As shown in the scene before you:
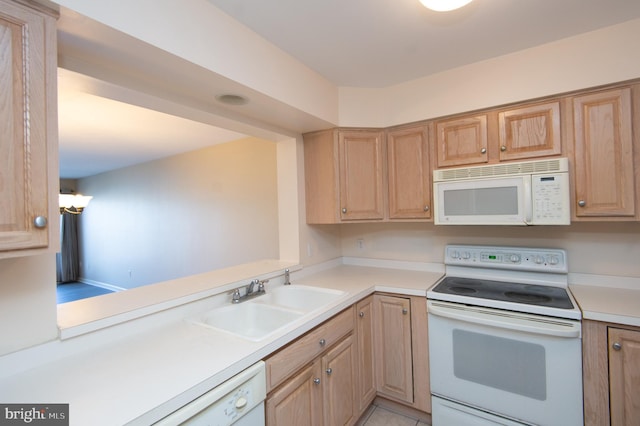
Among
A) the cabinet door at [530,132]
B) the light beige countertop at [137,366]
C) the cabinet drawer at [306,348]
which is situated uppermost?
the cabinet door at [530,132]

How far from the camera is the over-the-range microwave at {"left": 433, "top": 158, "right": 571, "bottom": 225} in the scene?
1.64 metres

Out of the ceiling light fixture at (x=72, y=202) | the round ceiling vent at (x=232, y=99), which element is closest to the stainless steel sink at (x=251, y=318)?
the round ceiling vent at (x=232, y=99)

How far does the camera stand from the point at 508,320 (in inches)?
61.8

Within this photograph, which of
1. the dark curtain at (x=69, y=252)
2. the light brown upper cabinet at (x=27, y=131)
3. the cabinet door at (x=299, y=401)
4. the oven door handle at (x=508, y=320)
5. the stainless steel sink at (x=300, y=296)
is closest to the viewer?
the light brown upper cabinet at (x=27, y=131)

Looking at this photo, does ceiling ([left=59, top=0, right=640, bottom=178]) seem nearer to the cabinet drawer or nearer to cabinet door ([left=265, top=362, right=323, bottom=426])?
the cabinet drawer

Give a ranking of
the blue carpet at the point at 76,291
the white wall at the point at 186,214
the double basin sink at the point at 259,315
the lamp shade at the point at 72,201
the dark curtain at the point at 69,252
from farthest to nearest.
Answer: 1. the dark curtain at the point at 69,252
2. the blue carpet at the point at 76,291
3. the white wall at the point at 186,214
4. the lamp shade at the point at 72,201
5. the double basin sink at the point at 259,315

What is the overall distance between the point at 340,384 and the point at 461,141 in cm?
178

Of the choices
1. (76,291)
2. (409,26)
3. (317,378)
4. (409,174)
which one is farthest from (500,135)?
(76,291)

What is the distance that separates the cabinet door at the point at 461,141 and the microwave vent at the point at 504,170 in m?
0.07

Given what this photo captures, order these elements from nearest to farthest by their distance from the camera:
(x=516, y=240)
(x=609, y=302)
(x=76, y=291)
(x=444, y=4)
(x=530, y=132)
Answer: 1. (x=444, y=4)
2. (x=609, y=302)
3. (x=530, y=132)
4. (x=516, y=240)
5. (x=76, y=291)

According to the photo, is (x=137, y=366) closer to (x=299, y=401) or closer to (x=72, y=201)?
(x=299, y=401)

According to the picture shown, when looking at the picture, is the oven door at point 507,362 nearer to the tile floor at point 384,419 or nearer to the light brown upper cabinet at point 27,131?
the tile floor at point 384,419

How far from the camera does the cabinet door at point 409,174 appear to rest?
214 cm

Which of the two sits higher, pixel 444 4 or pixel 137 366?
pixel 444 4
